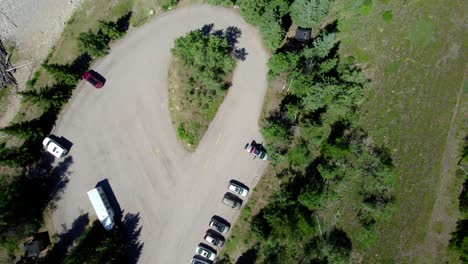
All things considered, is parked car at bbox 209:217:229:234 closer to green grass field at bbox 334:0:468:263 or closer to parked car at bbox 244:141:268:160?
parked car at bbox 244:141:268:160

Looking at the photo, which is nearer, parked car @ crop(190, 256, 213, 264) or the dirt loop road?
parked car @ crop(190, 256, 213, 264)

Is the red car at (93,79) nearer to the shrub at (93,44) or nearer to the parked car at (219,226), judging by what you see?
the shrub at (93,44)

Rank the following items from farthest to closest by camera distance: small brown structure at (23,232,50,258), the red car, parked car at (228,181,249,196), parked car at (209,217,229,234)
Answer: the red car → parked car at (228,181,249,196) → parked car at (209,217,229,234) → small brown structure at (23,232,50,258)

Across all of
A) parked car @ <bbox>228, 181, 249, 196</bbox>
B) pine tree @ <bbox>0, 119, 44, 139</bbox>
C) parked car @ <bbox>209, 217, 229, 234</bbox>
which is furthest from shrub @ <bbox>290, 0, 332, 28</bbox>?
pine tree @ <bbox>0, 119, 44, 139</bbox>

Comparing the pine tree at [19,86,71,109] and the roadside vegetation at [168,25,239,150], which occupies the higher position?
the roadside vegetation at [168,25,239,150]

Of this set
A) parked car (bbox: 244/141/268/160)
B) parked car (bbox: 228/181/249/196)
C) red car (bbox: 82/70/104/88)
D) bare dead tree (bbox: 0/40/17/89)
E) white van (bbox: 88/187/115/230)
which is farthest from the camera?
bare dead tree (bbox: 0/40/17/89)

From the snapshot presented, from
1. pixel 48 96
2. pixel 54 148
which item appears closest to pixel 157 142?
pixel 54 148

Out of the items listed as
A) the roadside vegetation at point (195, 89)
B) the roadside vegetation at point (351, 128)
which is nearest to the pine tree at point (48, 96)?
the roadside vegetation at point (195, 89)

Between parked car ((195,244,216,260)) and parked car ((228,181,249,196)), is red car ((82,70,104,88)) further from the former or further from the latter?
parked car ((195,244,216,260))

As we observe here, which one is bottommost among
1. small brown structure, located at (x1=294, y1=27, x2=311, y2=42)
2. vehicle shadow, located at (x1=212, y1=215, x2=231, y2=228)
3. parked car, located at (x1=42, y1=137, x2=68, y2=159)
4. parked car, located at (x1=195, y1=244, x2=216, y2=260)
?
parked car, located at (x1=195, y1=244, x2=216, y2=260)
